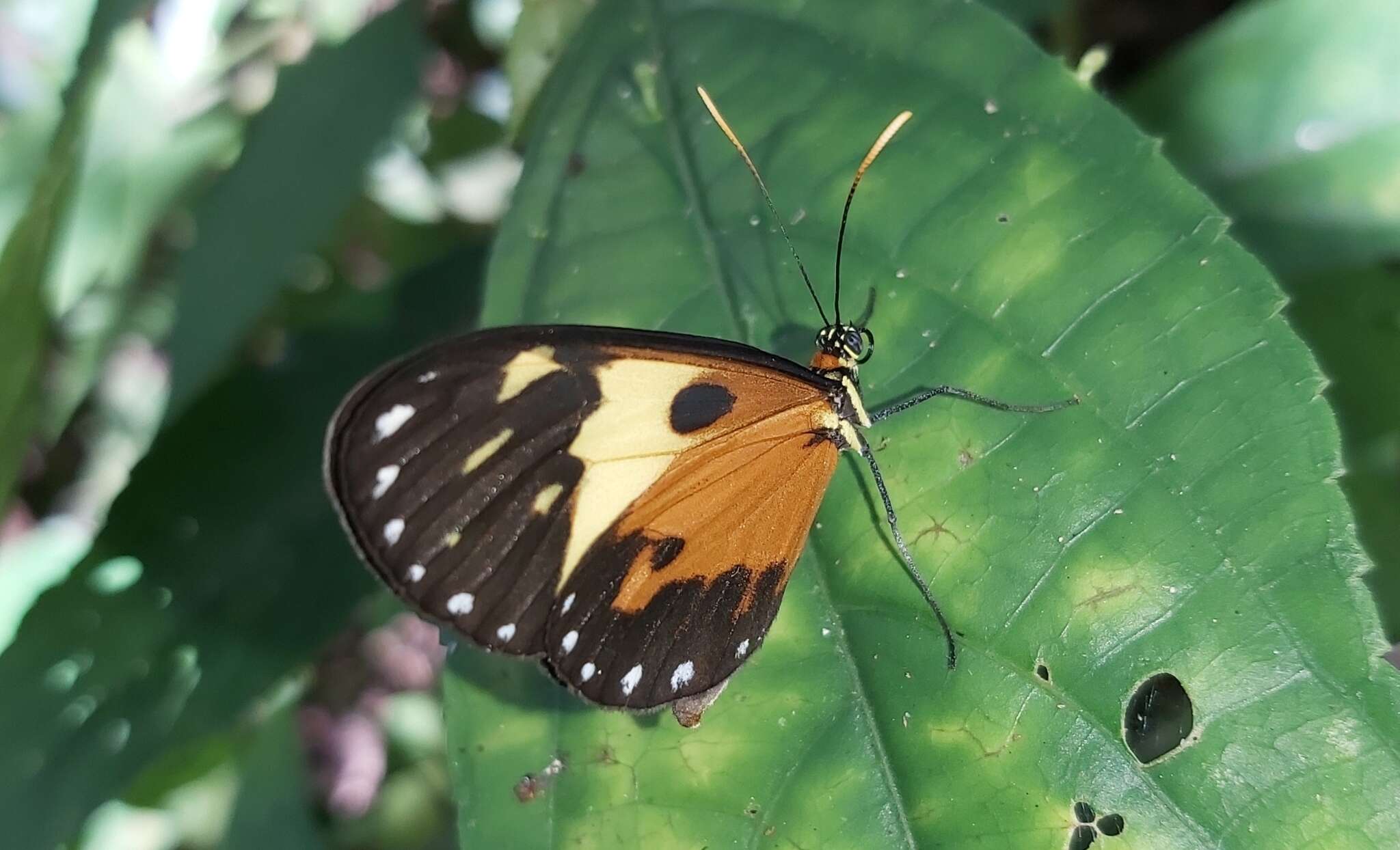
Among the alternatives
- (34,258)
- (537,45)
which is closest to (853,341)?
(537,45)

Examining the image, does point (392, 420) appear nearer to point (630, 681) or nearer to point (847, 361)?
point (630, 681)

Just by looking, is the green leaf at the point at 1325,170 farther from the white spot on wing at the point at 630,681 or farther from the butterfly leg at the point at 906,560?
the white spot on wing at the point at 630,681

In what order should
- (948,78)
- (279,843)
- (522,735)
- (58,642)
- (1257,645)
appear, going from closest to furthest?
1. (1257,645)
2. (522,735)
3. (948,78)
4. (58,642)
5. (279,843)

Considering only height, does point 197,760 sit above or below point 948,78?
below

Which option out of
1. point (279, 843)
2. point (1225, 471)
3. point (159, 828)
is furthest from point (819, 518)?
point (159, 828)

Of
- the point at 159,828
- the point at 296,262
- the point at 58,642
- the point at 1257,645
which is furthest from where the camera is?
the point at 159,828

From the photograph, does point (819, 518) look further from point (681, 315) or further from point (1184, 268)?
point (1184, 268)
